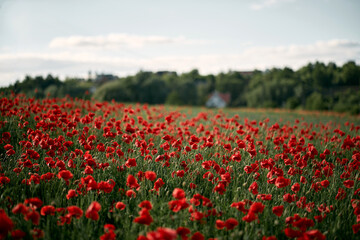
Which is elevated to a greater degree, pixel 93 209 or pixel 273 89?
pixel 273 89

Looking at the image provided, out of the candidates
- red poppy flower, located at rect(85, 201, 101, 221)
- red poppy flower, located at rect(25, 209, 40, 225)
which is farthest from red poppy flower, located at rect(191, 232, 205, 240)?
red poppy flower, located at rect(25, 209, 40, 225)

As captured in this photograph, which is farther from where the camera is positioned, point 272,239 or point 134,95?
point 134,95

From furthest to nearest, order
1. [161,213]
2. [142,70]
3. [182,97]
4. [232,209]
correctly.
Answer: [182,97]
[142,70]
[232,209]
[161,213]

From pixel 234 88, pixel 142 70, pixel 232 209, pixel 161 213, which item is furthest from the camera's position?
pixel 234 88

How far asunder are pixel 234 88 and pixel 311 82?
84.2ft

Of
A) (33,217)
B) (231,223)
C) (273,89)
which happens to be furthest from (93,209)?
(273,89)

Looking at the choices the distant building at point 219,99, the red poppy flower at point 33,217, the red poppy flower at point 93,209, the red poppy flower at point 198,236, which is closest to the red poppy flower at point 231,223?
the red poppy flower at point 198,236

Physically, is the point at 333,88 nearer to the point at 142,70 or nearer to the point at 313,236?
the point at 142,70

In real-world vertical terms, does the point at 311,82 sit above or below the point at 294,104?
above

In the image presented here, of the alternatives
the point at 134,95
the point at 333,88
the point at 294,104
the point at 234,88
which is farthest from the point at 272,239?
the point at 234,88

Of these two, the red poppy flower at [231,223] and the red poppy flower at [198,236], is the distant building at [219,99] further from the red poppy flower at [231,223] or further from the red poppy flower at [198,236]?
the red poppy flower at [198,236]

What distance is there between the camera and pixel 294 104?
143 feet

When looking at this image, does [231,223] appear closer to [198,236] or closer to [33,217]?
[198,236]

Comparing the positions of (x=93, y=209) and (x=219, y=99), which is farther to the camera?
(x=219, y=99)
